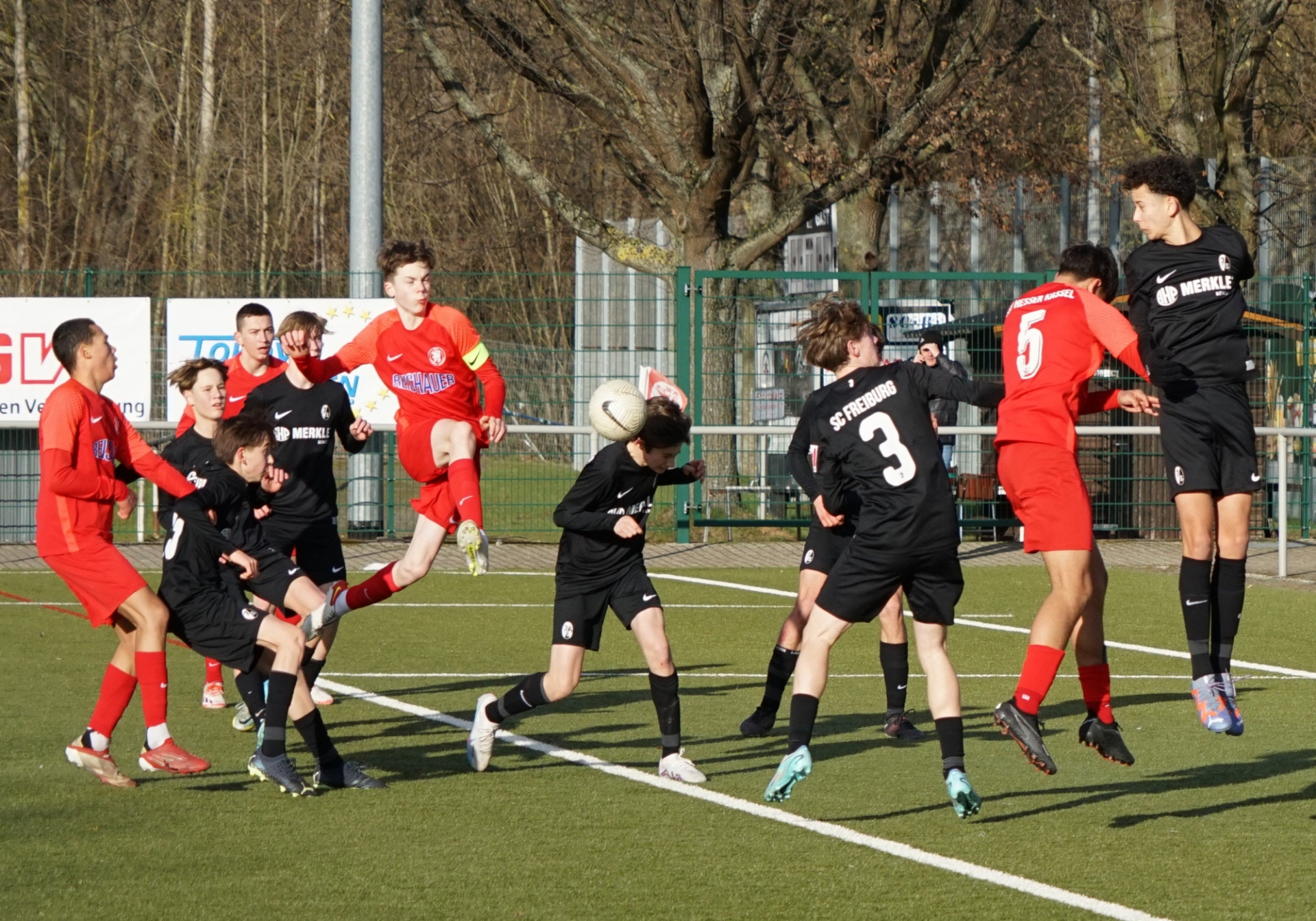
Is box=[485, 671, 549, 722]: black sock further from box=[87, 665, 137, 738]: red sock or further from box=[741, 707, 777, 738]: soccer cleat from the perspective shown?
box=[87, 665, 137, 738]: red sock

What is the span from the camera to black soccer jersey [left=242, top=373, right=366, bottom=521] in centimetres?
848

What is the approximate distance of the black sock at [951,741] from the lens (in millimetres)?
5918

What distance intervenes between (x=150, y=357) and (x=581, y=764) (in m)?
10.4

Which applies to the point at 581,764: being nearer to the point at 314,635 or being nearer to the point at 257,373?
the point at 314,635

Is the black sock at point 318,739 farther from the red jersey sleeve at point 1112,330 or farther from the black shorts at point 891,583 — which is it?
the red jersey sleeve at point 1112,330

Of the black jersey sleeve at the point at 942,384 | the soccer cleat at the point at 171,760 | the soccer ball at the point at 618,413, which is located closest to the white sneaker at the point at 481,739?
the soccer cleat at the point at 171,760

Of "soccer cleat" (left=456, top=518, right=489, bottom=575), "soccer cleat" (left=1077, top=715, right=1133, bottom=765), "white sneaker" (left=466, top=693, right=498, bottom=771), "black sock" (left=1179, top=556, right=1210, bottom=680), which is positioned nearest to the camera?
"soccer cleat" (left=1077, top=715, right=1133, bottom=765)

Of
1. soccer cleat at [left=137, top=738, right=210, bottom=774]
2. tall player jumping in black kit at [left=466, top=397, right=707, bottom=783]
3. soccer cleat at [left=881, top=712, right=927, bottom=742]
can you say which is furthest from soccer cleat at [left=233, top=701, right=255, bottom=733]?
soccer cleat at [left=881, top=712, right=927, bottom=742]

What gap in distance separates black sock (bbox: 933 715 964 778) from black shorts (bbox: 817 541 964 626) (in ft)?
1.16

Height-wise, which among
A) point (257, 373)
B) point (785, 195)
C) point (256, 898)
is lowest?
point (256, 898)

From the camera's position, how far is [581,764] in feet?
24.2

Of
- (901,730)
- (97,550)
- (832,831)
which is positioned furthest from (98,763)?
(901,730)

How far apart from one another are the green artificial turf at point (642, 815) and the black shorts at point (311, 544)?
2.40ft

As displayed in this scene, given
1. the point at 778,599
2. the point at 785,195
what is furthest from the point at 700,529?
the point at 785,195
